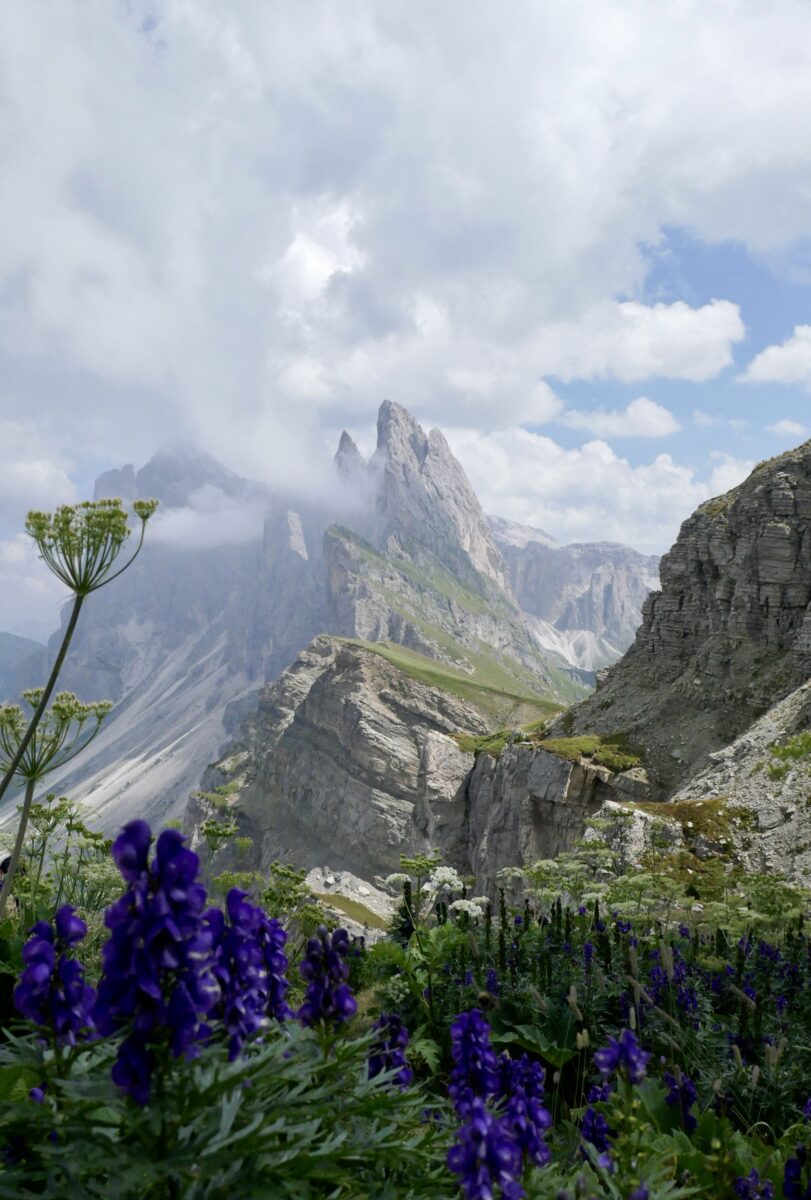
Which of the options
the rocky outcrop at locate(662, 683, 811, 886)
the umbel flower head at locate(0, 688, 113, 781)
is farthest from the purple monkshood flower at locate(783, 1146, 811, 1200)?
the rocky outcrop at locate(662, 683, 811, 886)

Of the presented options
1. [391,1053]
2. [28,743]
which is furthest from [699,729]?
[391,1053]

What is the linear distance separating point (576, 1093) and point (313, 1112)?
6.43 meters

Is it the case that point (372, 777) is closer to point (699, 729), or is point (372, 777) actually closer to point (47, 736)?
point (699, 729)

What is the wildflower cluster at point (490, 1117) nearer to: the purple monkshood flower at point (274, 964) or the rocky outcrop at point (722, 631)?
the purple monkshood flower at point (274, 964)

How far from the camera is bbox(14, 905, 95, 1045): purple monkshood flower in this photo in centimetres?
332

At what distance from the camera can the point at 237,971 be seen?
138 inches

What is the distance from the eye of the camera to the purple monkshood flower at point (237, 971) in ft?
11.2

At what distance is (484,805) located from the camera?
73.1 meters

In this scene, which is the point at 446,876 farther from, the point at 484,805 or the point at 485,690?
the point at 485,690

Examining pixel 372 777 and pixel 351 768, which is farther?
pixel 351 768

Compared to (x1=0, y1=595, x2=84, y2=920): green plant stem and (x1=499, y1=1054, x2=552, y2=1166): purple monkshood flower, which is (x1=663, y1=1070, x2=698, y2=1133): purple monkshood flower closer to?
(x1=499, y1=1054, x2=552, y2=1166): purple monkshood flower

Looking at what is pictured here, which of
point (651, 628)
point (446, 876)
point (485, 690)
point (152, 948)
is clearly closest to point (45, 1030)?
point (152, 948)

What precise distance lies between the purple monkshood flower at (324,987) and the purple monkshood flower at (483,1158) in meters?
0.80

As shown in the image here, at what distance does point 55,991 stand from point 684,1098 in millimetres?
5260
